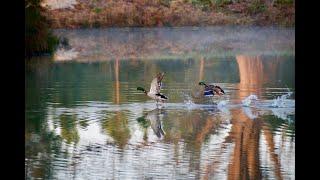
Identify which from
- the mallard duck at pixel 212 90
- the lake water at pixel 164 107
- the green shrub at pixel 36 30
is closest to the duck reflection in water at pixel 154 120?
the lake water at pixel 164 107

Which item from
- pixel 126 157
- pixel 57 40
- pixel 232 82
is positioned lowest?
pixel 126 157

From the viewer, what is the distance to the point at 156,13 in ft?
15.9

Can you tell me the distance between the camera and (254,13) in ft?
16.3

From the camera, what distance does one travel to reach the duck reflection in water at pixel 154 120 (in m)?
4.15

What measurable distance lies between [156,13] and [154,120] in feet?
2.98

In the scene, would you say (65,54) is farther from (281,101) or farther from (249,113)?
(281,101)

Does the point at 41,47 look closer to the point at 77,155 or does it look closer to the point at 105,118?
the point at 105,118

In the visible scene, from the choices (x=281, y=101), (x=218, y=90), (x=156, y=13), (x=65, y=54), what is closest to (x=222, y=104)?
(x=218, y=90)

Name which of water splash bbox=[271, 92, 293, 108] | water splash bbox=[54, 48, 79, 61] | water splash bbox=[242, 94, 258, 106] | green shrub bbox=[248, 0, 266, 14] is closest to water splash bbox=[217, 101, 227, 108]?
water splash bbox=[242, 94, 258, 106]

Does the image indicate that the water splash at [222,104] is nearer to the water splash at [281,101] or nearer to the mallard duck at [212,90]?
the mallard duck at [212,90]

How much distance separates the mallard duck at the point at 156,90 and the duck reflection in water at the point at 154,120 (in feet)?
0.29

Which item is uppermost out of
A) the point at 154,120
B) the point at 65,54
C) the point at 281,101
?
the point at 65,54

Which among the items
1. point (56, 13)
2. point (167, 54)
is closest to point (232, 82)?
point (167, 54)

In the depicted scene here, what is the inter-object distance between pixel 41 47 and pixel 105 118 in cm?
74
